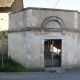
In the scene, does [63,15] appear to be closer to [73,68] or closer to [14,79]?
[73,68]

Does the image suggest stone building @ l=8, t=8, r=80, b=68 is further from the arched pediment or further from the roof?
the roof

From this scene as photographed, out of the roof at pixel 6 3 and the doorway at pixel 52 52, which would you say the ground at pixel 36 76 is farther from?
the roof at pixel 6 3

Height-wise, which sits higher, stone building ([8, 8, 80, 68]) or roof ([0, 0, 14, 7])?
roof ([0, 0, 14, 7])

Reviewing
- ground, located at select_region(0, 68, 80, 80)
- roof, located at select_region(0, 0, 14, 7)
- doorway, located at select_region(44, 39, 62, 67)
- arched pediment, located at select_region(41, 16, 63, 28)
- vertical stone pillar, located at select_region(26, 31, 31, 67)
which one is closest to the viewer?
ground, located at select_region(0, 68, 80, 80)

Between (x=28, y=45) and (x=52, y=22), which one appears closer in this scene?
(x=28, y=45)

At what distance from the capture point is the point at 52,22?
48.5 ft

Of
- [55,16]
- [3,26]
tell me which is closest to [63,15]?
[55,16]

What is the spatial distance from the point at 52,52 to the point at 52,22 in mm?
2593

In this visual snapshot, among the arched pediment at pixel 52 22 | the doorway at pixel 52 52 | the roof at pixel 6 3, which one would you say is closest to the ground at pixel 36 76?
the doorway at pixel 52 52

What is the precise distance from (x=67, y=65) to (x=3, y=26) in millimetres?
9078

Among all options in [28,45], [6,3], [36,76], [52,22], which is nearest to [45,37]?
[52,22]

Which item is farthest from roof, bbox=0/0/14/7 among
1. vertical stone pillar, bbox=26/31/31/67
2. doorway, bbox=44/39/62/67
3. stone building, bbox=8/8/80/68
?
doorway, bbox=44/39/62/67

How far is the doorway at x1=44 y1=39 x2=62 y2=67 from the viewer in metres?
15.2

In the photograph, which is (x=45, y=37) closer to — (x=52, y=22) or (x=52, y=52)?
(x=52, y=22)
